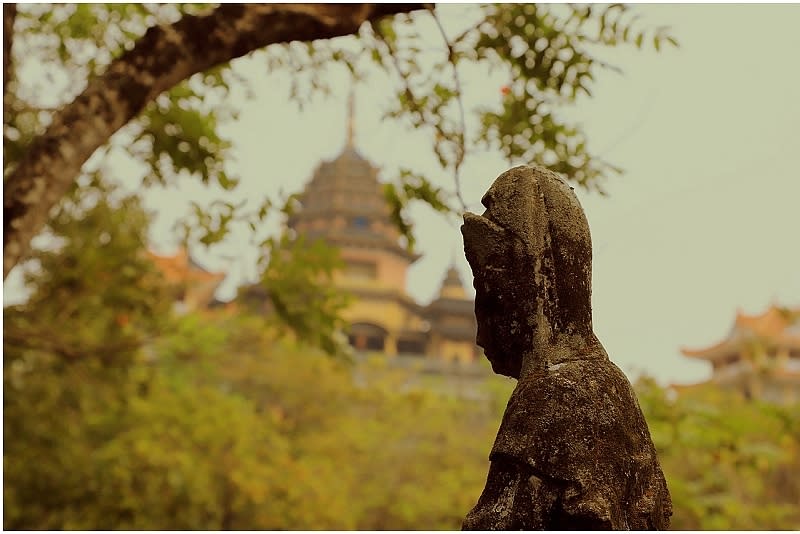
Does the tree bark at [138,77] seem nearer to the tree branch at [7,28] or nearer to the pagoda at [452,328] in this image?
the tree branch at [7,28]

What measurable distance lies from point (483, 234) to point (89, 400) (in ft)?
30.2

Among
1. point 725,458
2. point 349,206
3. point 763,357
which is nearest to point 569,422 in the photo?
point 725,458

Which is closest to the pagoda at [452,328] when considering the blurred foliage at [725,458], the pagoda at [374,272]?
the pagoda at [374,272]

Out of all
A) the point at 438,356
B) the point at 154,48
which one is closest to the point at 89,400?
the point at 154,48

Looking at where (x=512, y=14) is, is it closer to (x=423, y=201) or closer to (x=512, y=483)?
(x=423, y=201)

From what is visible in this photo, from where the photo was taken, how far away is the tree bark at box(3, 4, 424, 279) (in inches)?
146

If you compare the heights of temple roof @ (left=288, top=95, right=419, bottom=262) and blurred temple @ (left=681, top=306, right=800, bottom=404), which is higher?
temple roof @ (left=288, top=95, right=419, bottom=262)

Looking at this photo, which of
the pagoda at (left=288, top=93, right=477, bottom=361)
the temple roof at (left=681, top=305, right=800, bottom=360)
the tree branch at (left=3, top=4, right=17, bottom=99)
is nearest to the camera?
the tree branch at (left=3, top=4, right=17, bottom=99)

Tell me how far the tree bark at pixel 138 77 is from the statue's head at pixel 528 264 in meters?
2.33

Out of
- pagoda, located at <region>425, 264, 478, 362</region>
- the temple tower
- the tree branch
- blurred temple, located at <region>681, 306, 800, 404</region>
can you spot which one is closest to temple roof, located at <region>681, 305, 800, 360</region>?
blurred temple, located at <region>681, 306, 800, 404</region>

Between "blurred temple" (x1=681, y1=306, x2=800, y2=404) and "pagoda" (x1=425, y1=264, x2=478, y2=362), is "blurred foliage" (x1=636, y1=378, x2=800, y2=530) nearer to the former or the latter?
"blurred temple" (x1=681, y1=306, x2=800, y2=404)

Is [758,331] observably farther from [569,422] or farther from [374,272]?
[569,422]

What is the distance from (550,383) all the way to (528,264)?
320mm

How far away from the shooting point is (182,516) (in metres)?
11.2
